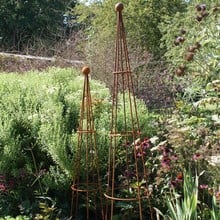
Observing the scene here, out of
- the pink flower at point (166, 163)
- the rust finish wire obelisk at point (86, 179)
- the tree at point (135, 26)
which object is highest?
the tree at point (135, 26)

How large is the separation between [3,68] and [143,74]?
3.92m

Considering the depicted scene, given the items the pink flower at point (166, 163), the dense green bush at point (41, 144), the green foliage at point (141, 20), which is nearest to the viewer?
the pink flower at point (166, 163)

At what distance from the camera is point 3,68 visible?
37.4 feet

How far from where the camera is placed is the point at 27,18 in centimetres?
2430

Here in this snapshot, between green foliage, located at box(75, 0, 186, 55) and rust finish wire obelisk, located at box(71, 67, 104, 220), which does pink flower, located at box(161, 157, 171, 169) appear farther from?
green foliage, located at box(75, 0, 186, 55)

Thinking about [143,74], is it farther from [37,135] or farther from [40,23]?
[40,23]

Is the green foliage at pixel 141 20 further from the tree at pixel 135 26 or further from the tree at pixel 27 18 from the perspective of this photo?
the tree at pixel 27 18

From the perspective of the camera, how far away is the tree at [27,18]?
23422 mm

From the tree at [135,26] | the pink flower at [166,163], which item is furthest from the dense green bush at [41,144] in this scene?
the tree at [135,26]

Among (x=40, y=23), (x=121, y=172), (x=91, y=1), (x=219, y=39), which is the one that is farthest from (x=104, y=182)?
(x=40, y=23)

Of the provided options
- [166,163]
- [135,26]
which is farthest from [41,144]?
[135,26]

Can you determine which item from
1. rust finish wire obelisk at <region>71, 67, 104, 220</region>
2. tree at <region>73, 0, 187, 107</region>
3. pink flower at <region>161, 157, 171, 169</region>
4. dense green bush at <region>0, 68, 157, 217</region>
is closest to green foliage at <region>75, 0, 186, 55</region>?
tree at <region>73, 0, 187, 107</region>

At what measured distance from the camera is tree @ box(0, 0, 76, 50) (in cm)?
2342

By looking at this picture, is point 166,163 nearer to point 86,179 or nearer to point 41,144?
point 86,179
